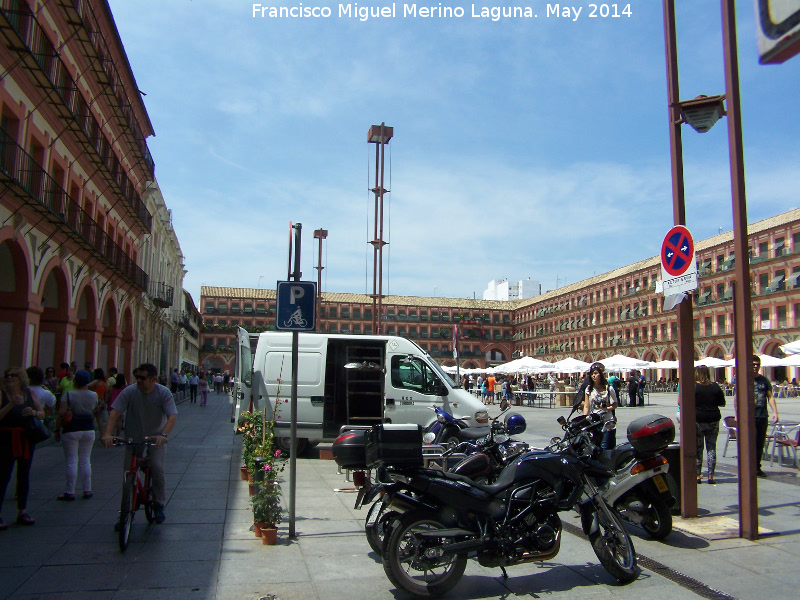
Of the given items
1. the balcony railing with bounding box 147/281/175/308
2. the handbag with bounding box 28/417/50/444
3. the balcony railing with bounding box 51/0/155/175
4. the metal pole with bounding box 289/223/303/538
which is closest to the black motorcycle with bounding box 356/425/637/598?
the metal pole with bounding box 289/223/303/538

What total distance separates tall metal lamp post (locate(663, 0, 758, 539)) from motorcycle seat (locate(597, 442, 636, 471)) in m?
1.03

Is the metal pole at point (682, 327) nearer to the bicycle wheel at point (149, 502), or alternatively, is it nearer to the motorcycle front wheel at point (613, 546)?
the motorcycle front wheel at point (613, 546)

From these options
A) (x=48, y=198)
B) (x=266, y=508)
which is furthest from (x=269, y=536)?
(x=48, y=198)

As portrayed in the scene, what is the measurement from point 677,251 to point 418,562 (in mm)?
4354

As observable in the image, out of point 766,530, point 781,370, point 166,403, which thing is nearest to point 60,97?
point 166,403

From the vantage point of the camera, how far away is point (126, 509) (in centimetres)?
594

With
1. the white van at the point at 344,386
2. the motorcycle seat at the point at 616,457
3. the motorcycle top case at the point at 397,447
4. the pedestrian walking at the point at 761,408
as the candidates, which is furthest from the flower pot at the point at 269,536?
the pedestrian walking at the point at 761,408

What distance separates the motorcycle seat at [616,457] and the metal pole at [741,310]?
3.51ft

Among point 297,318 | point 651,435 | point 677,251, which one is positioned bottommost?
point 651,435

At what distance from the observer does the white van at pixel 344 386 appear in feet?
41.9

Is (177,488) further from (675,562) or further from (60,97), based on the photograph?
(60,97)

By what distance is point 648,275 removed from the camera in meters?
71.6

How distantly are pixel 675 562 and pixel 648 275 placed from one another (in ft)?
230

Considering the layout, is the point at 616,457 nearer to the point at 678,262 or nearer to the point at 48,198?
the point at 678,262
